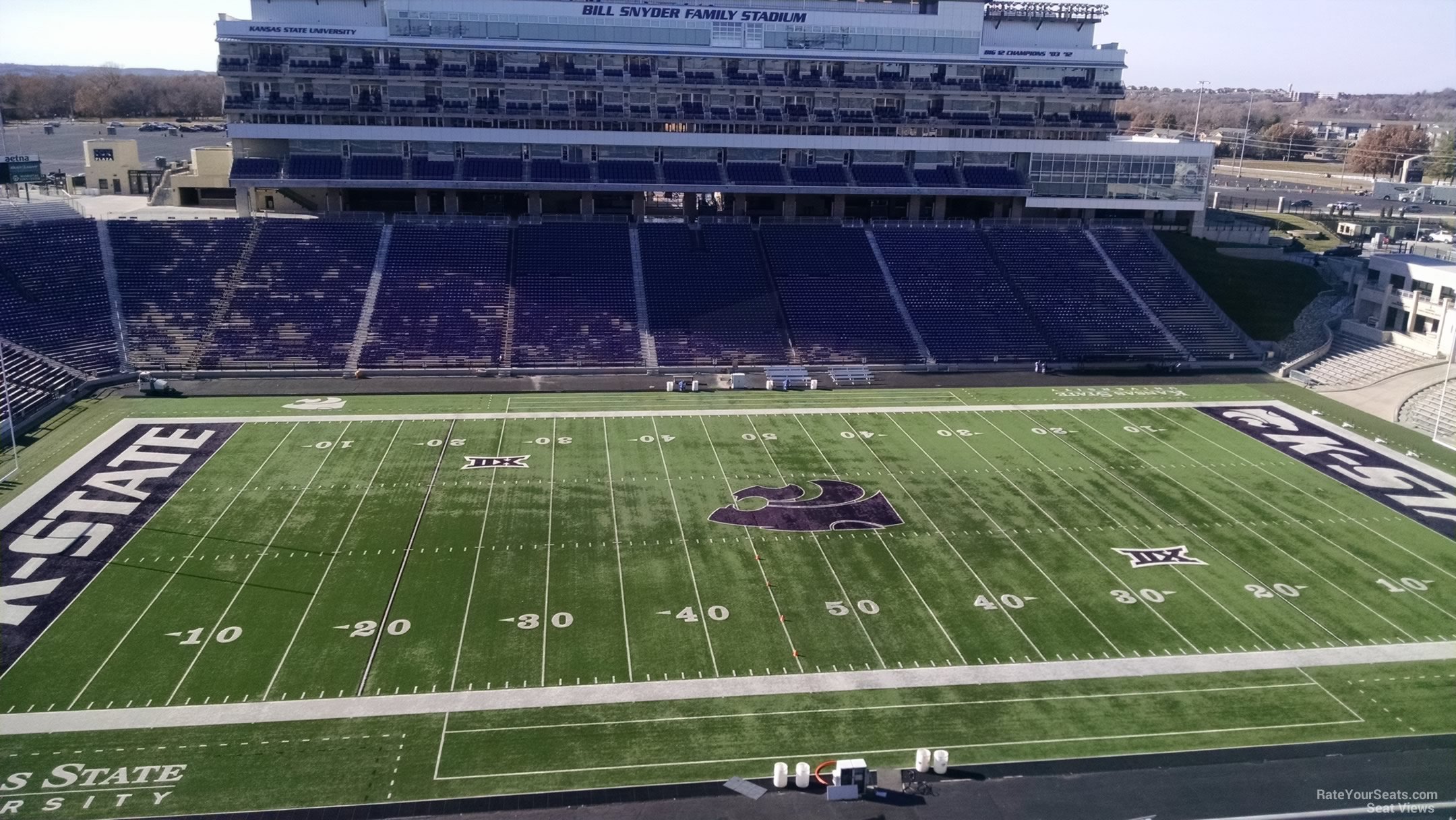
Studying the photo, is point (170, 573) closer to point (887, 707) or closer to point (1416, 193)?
point (887, 707)

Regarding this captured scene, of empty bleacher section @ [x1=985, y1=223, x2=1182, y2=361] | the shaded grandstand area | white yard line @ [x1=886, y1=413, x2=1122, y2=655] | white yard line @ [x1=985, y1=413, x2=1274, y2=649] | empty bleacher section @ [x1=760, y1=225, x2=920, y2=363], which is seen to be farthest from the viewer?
empty bleacher section @ [x1=985, y1=223, x2=1182, y2=361]

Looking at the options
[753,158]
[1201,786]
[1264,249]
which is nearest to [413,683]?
[1201,786]

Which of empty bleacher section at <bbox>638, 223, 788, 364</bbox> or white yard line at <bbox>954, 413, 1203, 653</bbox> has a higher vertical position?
empty bleacher section at <bbox>638, 223, 788, 364</bbox>

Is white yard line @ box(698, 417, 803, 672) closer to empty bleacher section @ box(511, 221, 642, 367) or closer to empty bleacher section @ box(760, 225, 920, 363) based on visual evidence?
empty bleacher section @ box(511, 221, 642, 367)

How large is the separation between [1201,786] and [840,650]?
8.27 metres

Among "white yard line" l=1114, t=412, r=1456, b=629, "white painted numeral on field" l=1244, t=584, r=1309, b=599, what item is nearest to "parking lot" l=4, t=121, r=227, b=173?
"white yard line" l=1114, t=412, r=1456, b=629

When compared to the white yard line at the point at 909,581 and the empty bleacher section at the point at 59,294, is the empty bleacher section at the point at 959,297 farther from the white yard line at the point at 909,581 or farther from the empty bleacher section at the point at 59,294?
the empty bleacher section at the point at 59,294

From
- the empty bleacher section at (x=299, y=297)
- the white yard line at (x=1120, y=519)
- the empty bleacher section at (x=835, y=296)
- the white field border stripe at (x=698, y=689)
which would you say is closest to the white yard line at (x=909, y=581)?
the white field border stripe at (x=698, y=689)

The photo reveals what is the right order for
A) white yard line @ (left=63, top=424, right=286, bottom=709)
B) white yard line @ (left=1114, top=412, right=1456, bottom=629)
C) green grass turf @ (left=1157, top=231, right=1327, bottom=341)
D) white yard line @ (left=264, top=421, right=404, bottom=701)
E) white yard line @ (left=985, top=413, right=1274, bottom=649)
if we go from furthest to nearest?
1. green grass turf @ (left=1157, top=231, right=1327, bottom=341)
2. white yard line @ (left=1114, top=412, right=1456, bottom=629)
3. white yard line @ (left=985, top=413, right=1274, bottom=649)
4. white yard line @ (left=264, top=421, right=404, bottom=701)
5. white yard line @ (left=63, top=424, right=286, bottom=709)

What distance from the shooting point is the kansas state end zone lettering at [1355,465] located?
1353 inches

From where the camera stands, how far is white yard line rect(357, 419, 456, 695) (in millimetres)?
24016

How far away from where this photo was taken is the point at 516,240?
5612cm

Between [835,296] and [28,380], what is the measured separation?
3641cm

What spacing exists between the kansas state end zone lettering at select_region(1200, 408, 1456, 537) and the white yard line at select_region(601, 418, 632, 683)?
25567 mm
